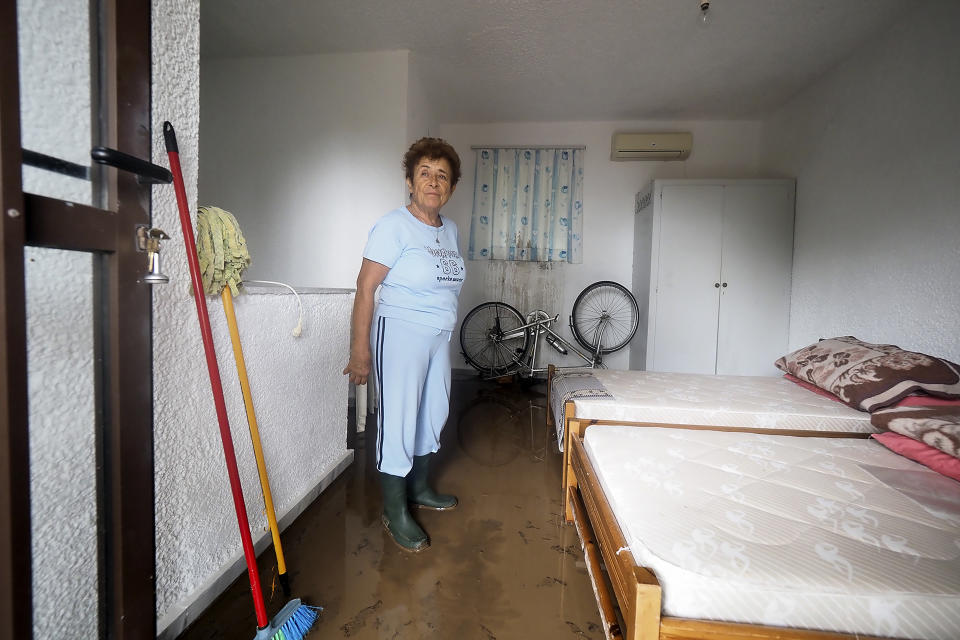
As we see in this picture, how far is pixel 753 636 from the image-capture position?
667mm

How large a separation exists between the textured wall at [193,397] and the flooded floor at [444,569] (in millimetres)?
155

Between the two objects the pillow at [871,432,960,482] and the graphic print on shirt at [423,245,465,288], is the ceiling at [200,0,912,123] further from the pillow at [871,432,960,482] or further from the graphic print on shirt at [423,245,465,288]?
the pillow at [871,432,960,482]

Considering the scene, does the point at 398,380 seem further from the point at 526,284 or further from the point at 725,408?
the point at 526,284

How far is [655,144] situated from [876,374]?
2.85 metres

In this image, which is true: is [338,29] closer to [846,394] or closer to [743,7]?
[743,7]

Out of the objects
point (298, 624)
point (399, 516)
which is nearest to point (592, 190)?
point (399, 516)

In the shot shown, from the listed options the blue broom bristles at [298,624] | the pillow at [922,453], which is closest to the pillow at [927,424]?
the pillow at [922,453]

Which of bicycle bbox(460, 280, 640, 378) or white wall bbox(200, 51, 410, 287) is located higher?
white wall bbox(200, 51, 410, 287)

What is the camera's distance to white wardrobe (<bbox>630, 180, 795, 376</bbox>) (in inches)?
126

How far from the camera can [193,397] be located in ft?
3.25

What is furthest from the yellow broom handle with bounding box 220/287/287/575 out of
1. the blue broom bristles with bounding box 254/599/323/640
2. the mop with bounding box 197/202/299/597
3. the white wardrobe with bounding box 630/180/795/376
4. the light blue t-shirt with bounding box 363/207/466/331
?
the white wardrobe with bounding box 630/180/795/376

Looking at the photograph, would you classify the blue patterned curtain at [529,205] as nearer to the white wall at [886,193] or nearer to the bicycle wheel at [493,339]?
the bicycle wheel at [493,339]

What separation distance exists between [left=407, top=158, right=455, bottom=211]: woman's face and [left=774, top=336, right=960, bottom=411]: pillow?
6.11ft

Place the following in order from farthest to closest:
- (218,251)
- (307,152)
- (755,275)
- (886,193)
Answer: (755,275) → (307,152) → (886,193) → (218,251)
